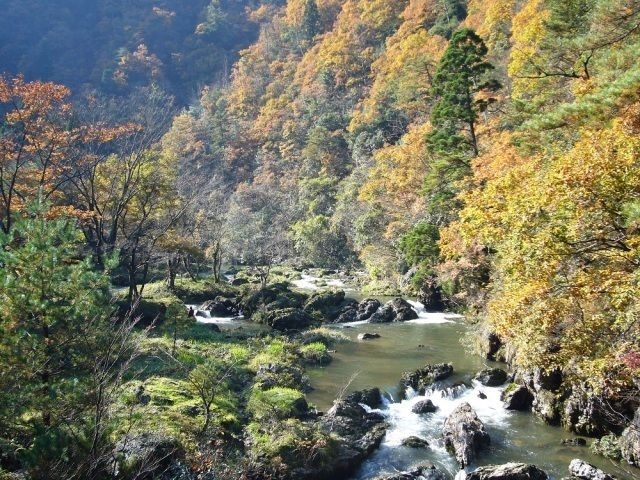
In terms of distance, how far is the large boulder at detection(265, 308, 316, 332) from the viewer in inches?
1087

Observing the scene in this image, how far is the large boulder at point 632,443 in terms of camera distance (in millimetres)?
11086

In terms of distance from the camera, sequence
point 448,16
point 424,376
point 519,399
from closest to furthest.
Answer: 1. point 519,399
2. point 424,376
3. point 448,16

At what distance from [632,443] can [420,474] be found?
488cm

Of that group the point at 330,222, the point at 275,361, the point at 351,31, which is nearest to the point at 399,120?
the point at 330,222

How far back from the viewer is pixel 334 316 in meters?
31.0

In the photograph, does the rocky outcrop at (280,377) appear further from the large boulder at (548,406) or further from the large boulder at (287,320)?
the large boulder at (287,320)

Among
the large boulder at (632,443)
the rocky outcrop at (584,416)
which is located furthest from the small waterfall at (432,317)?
the large boulder at (632,443)

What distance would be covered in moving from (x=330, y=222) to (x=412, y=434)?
42.0 metres

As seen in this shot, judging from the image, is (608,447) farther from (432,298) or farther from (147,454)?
(432,298)

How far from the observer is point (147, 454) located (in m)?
8.81

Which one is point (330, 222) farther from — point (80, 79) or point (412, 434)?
point (80, 79)

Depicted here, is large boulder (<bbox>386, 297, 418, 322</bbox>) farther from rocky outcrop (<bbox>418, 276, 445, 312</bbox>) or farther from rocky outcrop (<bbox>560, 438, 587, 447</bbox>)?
rocky outcrop (<bbox>560, 438, 587, 447</bbox>)

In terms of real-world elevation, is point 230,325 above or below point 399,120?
below

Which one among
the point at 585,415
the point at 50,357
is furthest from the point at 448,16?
the point at 50,357
